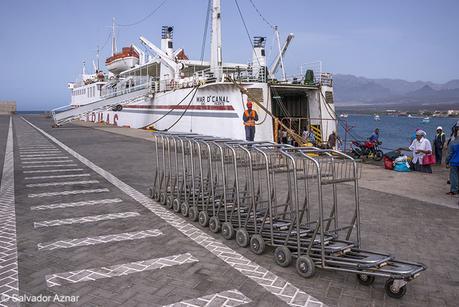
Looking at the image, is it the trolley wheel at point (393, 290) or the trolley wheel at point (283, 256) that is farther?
the trolley wheel at point (283, 256)

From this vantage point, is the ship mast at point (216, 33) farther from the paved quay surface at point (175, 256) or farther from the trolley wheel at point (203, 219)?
the trolley wheel at point (203, 219)

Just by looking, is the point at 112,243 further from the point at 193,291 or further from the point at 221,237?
the point at 193,291

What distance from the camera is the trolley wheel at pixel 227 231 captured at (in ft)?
19.2

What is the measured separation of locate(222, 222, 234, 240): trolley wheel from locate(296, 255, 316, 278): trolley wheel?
149 cm

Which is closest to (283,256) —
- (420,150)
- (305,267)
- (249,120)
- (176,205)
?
(305,267)

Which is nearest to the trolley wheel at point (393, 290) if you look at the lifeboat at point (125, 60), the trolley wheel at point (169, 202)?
the trolley wheel at point (169, 202)

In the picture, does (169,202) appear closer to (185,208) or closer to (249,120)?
(185,208)

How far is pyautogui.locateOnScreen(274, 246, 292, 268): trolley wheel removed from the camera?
483 cm

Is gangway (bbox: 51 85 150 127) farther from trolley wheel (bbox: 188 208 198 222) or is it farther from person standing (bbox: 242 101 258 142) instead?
trolley wheel (bbox: 188 208 198 222)

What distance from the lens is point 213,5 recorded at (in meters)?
21.5

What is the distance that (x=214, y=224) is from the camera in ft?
20.4

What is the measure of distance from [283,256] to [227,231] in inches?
50.3

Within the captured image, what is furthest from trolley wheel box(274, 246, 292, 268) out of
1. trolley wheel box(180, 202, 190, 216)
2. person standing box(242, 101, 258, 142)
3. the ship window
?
the ship window

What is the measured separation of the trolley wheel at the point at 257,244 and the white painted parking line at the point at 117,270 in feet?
2.79
